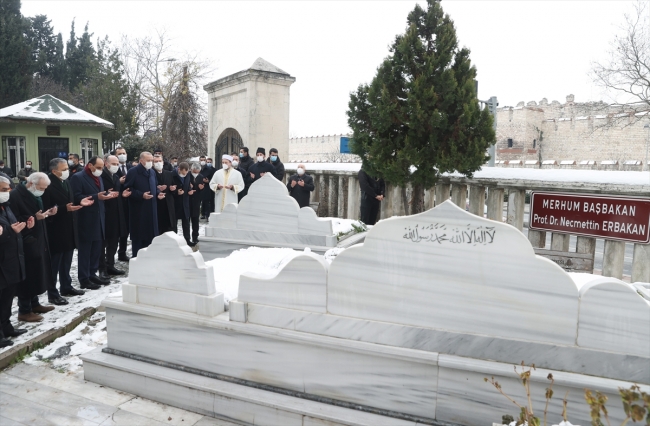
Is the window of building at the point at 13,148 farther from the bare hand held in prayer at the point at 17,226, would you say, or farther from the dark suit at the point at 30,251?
the bare hand held in prayer at the point at 17,226

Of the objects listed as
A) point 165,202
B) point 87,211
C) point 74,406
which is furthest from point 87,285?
point 74,406

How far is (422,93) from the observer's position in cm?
683

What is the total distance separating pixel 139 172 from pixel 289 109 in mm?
5676

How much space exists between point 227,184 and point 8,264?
5143 mm

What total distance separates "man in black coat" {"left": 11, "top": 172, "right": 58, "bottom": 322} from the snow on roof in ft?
48.0

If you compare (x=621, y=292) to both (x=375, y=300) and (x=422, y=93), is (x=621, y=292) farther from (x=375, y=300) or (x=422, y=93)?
(x=422, y=93)

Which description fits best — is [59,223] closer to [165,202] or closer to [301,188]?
[165,202]

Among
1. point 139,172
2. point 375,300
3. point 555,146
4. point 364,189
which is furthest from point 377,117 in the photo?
point 555,146

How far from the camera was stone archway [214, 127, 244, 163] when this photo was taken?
12.7 m

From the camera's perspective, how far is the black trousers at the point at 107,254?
22.8ft

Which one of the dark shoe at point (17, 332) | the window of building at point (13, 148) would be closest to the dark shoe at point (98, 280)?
the dark shoe at point (17, 332)

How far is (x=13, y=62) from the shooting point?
31.6m

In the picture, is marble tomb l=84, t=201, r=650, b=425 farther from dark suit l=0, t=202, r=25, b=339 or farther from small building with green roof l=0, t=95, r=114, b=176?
small building with green roof l=0, t=95, r=114, b=176

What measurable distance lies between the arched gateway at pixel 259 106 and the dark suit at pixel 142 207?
4.64 metres
